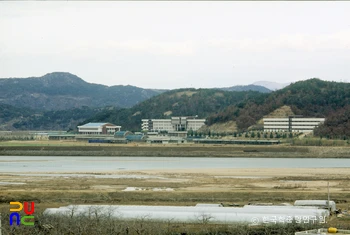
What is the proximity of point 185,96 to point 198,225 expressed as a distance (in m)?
162

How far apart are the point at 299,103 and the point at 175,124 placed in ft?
104

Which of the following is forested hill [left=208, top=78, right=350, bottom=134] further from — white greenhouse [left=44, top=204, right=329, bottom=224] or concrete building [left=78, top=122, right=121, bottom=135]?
white greenhouse [left=44, top=204, right=329, bottom=224]

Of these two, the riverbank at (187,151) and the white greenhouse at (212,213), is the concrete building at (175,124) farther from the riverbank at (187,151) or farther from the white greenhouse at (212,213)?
the white greenhouse at (212,213)

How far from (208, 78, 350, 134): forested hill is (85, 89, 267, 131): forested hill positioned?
1018 inches

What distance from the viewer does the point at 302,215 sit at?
3173cm

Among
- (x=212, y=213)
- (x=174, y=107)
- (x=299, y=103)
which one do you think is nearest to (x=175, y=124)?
(x=174, y=107)

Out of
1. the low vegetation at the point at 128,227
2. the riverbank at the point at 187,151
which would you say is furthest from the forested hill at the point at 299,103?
the low vegetation at the point at 128,227

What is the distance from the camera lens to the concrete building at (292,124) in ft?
403

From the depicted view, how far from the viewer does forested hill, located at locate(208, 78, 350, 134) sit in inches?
5315

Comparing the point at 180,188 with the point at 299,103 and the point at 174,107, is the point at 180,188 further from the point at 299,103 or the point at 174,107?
the point at 174,107

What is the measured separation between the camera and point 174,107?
183500 mm

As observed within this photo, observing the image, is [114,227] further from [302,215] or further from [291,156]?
[291,156]

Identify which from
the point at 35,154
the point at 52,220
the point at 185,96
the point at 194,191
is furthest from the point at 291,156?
the point at 185,96

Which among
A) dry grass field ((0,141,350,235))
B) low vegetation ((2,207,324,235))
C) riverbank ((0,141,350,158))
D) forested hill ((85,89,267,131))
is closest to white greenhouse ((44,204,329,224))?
low vegetation ((2,207,324,235))
